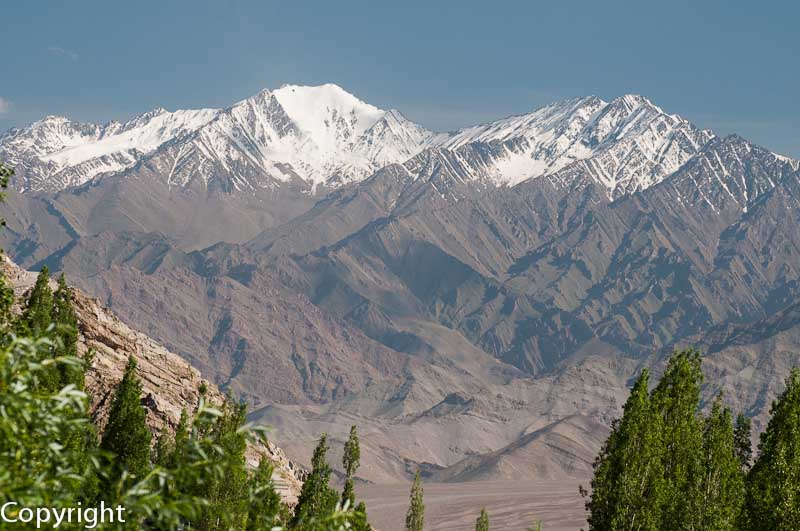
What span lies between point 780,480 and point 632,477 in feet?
34.5

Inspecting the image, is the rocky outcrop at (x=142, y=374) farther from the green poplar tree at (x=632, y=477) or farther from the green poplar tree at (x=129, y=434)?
the green poplar tree at (x=632, y=477)

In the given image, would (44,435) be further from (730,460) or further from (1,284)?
(730,460)

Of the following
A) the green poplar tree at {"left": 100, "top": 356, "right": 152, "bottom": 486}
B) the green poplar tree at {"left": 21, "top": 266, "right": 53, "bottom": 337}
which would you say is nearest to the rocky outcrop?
the green poplar tree at {"left": 21, "top": 266, "right": 53, "bottom": 337}

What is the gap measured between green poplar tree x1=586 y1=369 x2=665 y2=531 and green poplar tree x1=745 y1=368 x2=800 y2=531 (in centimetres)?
735

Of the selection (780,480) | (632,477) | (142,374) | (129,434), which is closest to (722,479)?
(780,480)

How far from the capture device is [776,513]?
182ft

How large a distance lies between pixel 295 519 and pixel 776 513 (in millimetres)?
33628

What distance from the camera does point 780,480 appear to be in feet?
185

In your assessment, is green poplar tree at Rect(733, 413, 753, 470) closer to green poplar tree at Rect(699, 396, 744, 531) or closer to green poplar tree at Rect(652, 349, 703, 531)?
green poplar tree at Rect(699, 396, 744, 531)

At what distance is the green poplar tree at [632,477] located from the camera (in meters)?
51.5

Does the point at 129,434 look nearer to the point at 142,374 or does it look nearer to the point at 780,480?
the point at 780,480

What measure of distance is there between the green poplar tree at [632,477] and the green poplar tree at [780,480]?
735 cm

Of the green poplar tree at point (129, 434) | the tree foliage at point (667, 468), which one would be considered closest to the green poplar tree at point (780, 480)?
the tree foliage at point (667, 468)

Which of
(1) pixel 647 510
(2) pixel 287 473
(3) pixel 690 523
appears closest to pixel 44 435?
(1) pixel 647 510
